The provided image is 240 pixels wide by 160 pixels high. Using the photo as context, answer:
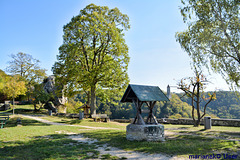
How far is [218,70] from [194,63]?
173cm

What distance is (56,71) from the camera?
21438 mm

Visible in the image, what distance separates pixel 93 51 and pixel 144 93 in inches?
555

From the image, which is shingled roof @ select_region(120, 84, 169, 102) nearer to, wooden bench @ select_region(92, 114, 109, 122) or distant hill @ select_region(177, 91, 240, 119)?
wooden bench @ select_region(92, 114, 109, 122)

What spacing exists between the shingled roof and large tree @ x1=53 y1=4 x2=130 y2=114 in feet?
32.3

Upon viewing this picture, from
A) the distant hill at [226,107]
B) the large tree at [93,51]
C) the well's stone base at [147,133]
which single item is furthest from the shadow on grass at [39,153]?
the distant hill at [226,107]

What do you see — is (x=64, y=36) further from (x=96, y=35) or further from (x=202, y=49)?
(x=202, y=49)

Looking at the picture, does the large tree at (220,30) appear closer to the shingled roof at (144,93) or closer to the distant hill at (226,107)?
the shingled roof at (144,93)

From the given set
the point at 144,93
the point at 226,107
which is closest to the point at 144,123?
the point at 144,93

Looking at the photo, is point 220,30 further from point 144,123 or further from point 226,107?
point 226,107

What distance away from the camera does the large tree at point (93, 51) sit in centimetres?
2039

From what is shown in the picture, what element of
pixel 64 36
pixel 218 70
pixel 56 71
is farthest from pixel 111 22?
pixel 218 70

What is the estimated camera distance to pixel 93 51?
2264 centimetres

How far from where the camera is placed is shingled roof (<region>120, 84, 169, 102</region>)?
394 inches

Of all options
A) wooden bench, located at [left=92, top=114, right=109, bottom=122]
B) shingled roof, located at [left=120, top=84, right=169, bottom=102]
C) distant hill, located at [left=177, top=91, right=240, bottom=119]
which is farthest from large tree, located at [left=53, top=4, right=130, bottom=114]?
distant hill, located at [left=177, top=91, right=240, bottom=119]
